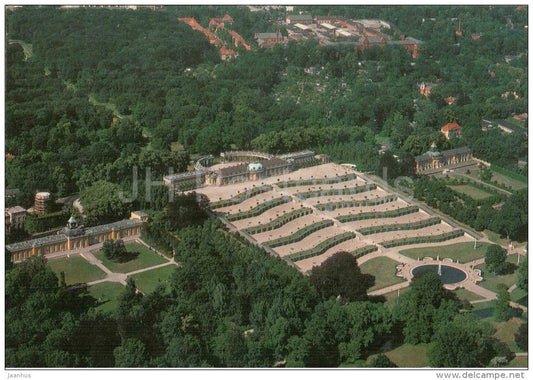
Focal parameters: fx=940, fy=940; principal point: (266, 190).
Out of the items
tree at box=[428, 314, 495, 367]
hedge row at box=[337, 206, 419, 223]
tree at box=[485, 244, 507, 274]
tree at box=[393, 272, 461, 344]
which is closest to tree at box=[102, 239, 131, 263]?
hedge row at box=[337, 206, 419, 223]

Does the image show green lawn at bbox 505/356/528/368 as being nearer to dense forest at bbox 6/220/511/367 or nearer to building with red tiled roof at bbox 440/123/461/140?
dense forest at bbox 6/220/511/367

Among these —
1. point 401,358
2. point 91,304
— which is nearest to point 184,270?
point 91,304

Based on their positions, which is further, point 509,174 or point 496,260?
point 509,174

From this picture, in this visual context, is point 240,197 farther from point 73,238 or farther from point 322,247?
point 73,238

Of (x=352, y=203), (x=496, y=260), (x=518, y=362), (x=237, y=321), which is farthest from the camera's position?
(x=352, y=203)

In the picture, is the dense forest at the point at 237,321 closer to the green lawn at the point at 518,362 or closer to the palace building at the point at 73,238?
the green lawn at the point at 518,362

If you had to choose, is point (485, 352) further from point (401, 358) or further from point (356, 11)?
point (356, 11)

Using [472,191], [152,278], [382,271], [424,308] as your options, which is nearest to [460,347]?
[424,308]
